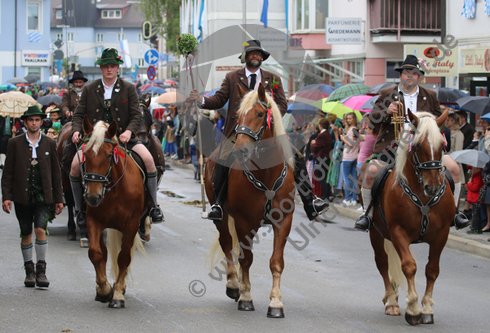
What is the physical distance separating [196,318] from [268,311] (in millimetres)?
734

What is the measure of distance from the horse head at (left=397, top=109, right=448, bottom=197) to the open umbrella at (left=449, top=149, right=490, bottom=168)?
566cm

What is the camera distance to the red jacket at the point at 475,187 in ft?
42.3

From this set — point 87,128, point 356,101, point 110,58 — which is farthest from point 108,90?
point 356,101

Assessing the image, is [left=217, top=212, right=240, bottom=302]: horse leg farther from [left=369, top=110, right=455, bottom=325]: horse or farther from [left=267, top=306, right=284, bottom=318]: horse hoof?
[left=369, top=110, right=455, bottom=325]: horse

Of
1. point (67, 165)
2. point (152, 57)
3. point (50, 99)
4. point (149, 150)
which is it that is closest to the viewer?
point (67, 165)

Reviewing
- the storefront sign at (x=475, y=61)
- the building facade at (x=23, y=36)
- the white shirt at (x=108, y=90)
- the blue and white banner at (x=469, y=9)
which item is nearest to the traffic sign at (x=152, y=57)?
the blue and white banner at (x=469, y=9)

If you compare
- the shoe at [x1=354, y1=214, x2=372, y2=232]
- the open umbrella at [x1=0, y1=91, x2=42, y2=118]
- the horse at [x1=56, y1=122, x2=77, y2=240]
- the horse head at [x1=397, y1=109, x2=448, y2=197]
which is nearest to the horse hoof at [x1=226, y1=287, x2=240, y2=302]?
the shoe at [x1=354, y1=214, x2=372, y2=232]

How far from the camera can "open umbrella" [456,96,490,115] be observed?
46.8 ft

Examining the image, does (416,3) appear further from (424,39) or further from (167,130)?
(167,130)

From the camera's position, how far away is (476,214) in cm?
1277

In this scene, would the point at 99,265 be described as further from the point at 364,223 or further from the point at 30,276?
the point at 364,223

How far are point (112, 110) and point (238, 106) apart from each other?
1.53 m

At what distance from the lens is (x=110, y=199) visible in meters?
7.49

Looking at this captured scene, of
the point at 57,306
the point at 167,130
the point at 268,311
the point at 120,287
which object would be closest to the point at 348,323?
the point at 268,311
